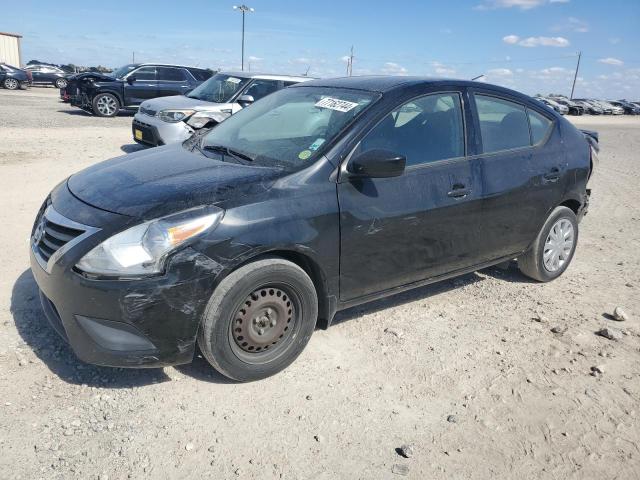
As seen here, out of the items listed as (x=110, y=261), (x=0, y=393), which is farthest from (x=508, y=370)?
(x=0, y=393)

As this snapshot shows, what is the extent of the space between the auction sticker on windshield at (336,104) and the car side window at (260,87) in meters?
7.01

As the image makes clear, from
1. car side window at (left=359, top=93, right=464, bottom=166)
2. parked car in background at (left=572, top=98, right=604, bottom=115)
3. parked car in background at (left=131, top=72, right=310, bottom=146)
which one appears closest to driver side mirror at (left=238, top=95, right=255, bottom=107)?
parked car in background at (left=131, top=72, right=310, bottom=146)

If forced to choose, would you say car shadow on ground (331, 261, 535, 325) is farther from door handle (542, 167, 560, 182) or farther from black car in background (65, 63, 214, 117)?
black car in background (65, 63, 214, 117)

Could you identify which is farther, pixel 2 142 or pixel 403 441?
pixel 2 142

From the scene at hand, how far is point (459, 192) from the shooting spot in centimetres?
385

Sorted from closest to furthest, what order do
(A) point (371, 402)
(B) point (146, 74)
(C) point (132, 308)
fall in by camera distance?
(C) point (132, 308)
(A) point (371, 402)
(B) point (146, 74)

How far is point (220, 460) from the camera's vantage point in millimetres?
2572

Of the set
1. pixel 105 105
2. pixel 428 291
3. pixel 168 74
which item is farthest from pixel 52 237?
pixel 105 105

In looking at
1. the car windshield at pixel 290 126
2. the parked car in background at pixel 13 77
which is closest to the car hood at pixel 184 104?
the car windshield at pixel 290 126

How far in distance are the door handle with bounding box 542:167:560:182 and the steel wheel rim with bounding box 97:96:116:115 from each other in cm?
1534

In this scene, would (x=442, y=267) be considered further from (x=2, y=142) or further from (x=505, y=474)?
(x=2, y=142)

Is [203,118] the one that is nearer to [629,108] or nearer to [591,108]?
[591,108]

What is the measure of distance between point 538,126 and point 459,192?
1328 mm

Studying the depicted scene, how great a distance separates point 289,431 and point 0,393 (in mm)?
1610
